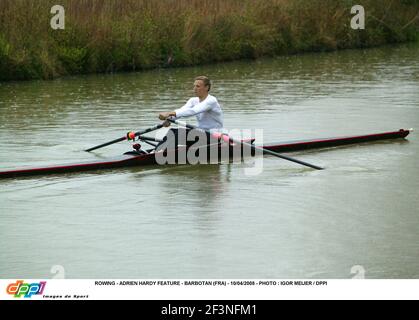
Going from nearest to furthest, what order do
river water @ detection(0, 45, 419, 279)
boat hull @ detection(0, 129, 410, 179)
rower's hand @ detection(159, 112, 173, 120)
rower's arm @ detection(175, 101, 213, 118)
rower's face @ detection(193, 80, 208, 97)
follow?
river water @ detection(0, 45, 419, 279), boat hull @ detection(0, 129, 410, 179), rower's hand @ detection(159, 112, 173, 120), rower's arm @ detection(175, 101, 213, 118), rower's face @ detection(193, 80, 208, 97)

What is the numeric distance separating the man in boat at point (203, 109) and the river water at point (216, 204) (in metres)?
0.60

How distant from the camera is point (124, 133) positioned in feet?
46.3

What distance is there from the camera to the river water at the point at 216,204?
7.89 m

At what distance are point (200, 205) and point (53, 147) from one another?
374cm

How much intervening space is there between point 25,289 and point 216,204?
3213mm

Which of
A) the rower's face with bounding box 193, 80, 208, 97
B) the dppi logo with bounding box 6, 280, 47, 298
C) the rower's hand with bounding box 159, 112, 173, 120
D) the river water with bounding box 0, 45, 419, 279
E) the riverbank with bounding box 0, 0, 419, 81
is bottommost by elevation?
the dppi logo with bounding box 6, 280, 47, 298

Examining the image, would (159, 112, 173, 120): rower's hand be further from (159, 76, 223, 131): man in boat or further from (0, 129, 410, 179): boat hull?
(0, 129, 410, 179): boat hull

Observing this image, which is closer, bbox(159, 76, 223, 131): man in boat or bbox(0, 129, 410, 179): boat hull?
bbox(0, 129, 410, 179): boat hull

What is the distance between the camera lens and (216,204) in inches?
390

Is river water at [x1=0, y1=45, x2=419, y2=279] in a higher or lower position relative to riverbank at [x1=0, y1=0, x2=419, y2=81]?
lower

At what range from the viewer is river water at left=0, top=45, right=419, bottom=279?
7.89 metres

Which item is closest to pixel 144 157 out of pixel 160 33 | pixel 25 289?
pixel 25 289

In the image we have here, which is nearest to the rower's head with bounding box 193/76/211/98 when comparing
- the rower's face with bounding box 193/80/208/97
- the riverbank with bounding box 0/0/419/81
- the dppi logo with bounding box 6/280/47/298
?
the rower's face with bounding box 193/80/208/97

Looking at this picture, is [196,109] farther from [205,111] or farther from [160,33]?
[160,33]
